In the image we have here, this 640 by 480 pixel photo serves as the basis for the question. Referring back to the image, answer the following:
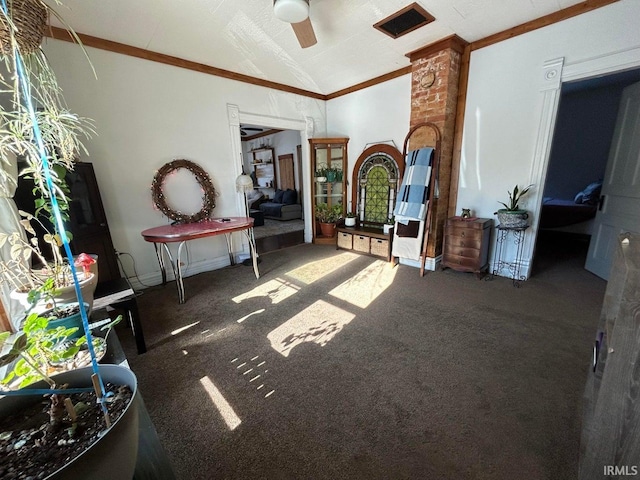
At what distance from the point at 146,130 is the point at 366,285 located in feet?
10.6

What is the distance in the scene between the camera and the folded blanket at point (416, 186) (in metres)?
3.22

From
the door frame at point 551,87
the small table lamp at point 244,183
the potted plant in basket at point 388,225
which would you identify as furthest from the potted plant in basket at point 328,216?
the door frame at point 551,87

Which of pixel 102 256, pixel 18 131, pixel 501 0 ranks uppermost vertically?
pixel 501 0

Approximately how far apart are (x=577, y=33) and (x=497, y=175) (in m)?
1.42

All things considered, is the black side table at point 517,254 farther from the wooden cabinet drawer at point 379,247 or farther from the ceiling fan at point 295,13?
the ceiling fan at point 295,13

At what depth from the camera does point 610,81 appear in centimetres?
434

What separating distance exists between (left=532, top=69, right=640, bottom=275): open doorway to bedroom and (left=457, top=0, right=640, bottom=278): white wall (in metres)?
1.60

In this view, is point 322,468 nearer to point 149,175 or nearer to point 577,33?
point 149,175

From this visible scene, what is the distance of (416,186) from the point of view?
3283 mm

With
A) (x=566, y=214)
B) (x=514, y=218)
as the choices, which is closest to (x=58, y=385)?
(x=514, y=218)

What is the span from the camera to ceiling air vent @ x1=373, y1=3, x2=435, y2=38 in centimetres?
260

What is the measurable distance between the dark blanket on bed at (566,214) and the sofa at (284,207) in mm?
5376

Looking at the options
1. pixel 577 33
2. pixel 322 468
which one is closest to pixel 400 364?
pixel 322 468

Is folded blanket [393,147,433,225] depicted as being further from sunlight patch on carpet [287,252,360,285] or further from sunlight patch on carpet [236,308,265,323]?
sunlight patch on carpet [236,308,265,323]
